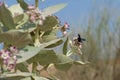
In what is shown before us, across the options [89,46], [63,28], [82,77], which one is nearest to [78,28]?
[89,46]

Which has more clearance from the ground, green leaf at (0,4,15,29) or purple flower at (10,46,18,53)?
green leaf at (0,4,15,29)

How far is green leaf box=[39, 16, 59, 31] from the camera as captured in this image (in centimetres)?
112

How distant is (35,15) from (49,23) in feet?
0.20

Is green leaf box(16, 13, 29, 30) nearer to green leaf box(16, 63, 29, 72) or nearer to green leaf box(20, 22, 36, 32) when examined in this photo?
green leaf box(20, 22, 36, 32)

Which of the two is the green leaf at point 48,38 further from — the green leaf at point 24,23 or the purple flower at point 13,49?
the purple flower at point 13,49

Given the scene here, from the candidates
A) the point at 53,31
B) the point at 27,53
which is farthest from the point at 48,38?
the point at 27,53

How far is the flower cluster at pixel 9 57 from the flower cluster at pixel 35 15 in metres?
0.11

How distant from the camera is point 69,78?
720 centimetres

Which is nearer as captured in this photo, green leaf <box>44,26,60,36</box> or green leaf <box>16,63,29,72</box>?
green leaf <box>16,63,29,72</box>

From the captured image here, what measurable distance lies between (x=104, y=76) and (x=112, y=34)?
2.43 feet

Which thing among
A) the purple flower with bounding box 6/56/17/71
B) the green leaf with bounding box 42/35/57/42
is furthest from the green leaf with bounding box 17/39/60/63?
the green leaf with bounding box 42/35/57/42

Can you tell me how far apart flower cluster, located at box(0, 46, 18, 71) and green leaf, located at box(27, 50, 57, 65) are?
0.32 feet

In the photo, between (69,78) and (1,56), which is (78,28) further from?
(1,56)

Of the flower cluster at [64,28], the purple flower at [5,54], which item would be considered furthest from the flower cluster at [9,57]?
the flower cluster at [64,28]
